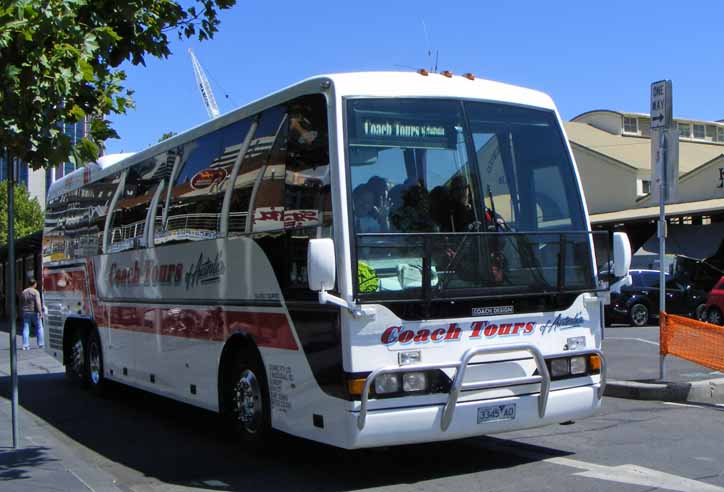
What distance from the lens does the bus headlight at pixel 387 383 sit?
257 inches

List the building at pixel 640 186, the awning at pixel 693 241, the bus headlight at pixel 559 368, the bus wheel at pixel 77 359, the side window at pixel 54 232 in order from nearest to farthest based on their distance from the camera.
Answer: the bus headlight at pixel 559 368, the bus wheel at pixel 77 359, the side window at pixel 54 232, the awning at pixel 693 241, the building at pixel 640 186

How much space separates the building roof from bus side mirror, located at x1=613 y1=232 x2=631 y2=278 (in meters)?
36.7

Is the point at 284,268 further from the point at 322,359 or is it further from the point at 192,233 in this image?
the point at 192,233

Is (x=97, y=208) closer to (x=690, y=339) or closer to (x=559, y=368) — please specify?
(x=559, y=368)

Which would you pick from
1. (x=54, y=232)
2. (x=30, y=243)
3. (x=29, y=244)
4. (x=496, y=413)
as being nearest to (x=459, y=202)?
(x=496, y=413)

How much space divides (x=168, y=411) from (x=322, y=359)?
232 inches

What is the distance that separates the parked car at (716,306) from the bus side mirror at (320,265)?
21.2 m

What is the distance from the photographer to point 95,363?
44.4ft

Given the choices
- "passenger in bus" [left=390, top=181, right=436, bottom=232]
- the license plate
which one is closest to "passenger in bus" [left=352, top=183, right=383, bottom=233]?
"passenger in bus" [left=390, top=181, right=436, bottom=232]

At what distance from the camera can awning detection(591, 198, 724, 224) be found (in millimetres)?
33328

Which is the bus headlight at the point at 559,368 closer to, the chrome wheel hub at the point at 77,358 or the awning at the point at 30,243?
the chrome wheel hub at the point at 77,358

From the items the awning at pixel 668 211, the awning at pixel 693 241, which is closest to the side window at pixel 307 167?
the awning at pixel 668 211

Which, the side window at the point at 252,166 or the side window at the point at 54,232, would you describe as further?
the side window at the point at 54,232

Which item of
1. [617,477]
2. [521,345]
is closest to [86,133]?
[521,345]
